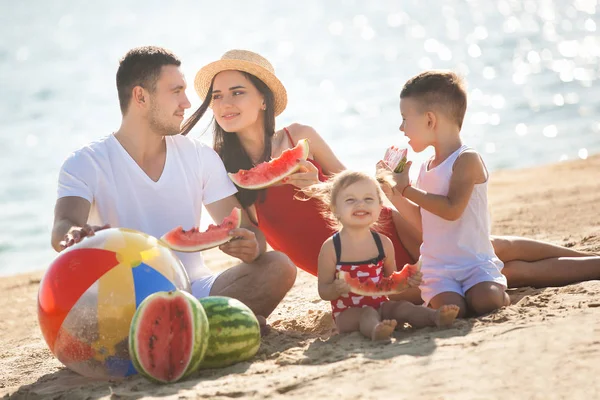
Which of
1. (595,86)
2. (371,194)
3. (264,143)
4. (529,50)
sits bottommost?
(371,194)

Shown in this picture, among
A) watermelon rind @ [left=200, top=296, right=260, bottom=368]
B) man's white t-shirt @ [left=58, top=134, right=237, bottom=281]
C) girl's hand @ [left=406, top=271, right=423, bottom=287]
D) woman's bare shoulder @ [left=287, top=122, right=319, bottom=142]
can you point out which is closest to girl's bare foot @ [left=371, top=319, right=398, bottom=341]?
girl's hand @ [left=406, top=271, right=423, bottom=287]

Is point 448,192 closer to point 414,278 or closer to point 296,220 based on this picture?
point 414,278

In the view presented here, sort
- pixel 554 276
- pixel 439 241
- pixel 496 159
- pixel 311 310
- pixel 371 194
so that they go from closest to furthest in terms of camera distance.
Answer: pixel 371 194
pixel 439 241
pixel 554 276
pixel 311 310
pixel 496 159

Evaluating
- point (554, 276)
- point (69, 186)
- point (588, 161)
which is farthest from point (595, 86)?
point (69, 186)

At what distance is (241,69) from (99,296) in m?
2.71

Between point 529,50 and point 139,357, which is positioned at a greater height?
point 529,50

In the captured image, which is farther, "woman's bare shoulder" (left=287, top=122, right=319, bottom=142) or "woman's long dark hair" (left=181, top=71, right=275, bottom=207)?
"woman's bare shoulder" (left=287, top=122, right=319, bottom=142)

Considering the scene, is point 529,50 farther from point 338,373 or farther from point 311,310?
point 338,373

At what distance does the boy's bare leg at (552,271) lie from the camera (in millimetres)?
6152

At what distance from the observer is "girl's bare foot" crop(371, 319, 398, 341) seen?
4941 millimetres

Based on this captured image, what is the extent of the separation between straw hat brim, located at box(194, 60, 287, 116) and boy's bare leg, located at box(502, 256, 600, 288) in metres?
2.40

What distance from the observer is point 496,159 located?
17234 mm

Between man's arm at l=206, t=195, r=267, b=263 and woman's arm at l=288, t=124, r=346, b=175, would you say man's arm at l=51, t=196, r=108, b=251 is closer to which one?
man's arm at l=206, t=195, r=267, b=263

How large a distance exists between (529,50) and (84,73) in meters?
16.5
